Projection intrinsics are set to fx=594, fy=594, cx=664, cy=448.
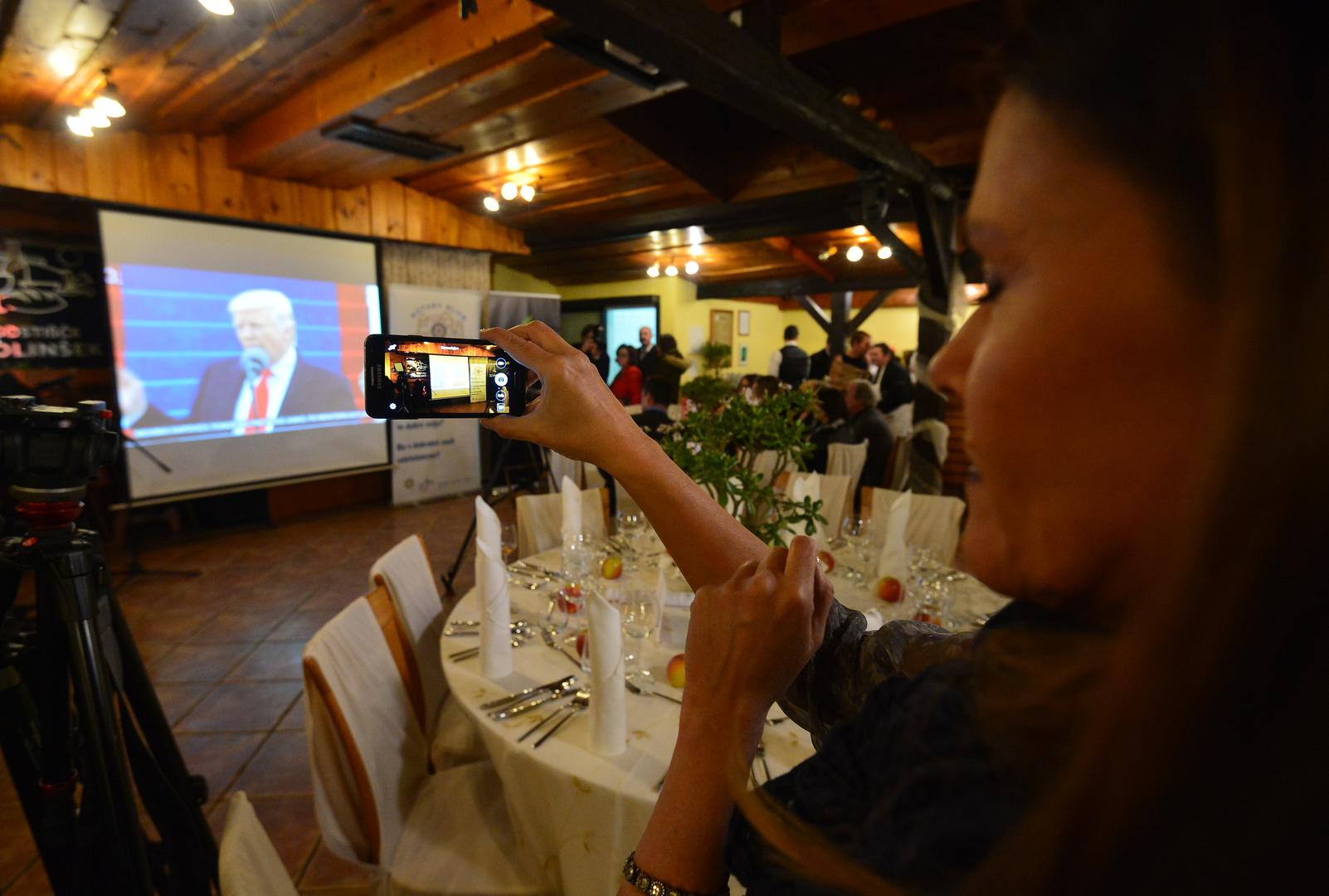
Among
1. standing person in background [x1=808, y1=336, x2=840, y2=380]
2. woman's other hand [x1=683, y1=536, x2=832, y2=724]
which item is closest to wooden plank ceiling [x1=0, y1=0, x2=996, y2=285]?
woman's other hand [x1=683, y1=536, x2=832, y2=724]

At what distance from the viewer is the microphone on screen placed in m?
4.62

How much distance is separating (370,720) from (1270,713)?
5.12 ft

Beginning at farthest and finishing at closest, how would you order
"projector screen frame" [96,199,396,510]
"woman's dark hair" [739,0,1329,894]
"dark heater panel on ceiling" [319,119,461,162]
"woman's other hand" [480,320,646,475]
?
"projector screen frame" [96,199,396,510], "dark heater panel on ceiling" [319,119,461,162], "woman's other hand" [480,320,646,475], "woman's dark hair" [739,0,1329,894]

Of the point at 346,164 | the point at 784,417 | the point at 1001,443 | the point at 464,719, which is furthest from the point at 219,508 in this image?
the point at 1001,443

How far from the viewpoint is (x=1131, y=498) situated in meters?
0.26

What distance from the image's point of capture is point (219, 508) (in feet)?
15.6

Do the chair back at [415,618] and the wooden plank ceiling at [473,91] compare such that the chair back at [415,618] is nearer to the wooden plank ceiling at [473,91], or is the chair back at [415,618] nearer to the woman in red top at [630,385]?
the wooden plank ceiling at [473,91]

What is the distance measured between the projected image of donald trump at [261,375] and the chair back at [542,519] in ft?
10.8

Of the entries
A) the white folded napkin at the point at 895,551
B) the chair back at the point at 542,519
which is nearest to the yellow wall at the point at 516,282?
the chair back at the point at 542,519

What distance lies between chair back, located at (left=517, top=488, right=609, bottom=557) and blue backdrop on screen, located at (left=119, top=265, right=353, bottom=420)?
3.31 m

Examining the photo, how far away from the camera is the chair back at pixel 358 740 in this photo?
3.94 ft

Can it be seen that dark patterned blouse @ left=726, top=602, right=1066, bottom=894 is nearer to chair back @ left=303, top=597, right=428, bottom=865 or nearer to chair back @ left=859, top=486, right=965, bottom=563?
chair back @ left=303, top=597, right=428, bottom=865

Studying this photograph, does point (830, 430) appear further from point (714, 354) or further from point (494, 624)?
point (494, 624)

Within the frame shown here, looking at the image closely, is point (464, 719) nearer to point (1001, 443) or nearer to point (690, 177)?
point (1001, 443)
